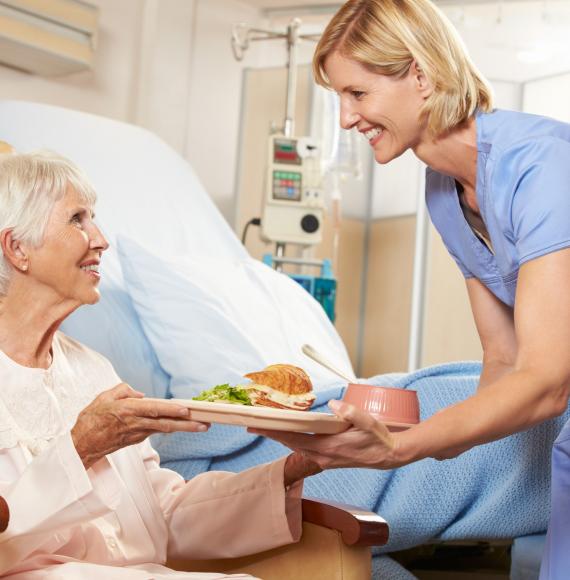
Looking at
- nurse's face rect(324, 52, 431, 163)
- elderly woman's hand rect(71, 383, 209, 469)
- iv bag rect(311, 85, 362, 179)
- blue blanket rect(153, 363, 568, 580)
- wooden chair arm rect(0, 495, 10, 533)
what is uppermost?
iv bag rect(311, 85, 362, 179)

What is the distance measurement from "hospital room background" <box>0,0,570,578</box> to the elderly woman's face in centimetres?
285

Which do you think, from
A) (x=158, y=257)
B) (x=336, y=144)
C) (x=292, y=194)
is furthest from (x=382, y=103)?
(x=336, y=144)

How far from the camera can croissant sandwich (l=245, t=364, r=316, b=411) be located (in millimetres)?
1478

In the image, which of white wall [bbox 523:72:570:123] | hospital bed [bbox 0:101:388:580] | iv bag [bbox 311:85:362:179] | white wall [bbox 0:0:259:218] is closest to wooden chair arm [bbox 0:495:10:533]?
hospital bed [bbox 0:101:388:580]

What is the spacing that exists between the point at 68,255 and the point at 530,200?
83 cm

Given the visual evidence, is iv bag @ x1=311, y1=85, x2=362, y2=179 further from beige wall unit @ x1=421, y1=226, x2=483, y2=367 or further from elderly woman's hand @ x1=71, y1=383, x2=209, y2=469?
elderly woman's hand @ x1=71, y1=383, x2=209, y2=469

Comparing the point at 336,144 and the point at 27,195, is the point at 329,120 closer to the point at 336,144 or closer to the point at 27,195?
the point at 336,144

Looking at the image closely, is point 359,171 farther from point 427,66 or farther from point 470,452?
point 427,66

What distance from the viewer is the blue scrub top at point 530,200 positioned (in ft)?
4.37

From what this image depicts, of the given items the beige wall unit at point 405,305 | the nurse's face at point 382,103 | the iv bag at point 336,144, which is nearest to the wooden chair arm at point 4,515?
the nurse's face at point 382,103

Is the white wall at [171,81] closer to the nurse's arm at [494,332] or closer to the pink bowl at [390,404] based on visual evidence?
the nurse's arm at [494,332]

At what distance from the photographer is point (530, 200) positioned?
1361 mm

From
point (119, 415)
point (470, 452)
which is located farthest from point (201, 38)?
point (119, 415)

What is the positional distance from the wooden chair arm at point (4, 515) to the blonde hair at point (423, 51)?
0.83 metres
